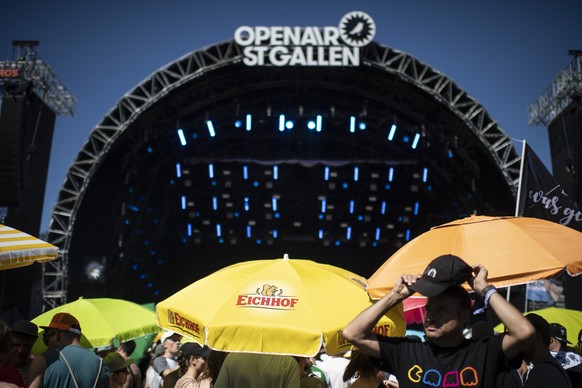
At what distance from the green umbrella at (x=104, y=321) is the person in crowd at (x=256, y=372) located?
288cm

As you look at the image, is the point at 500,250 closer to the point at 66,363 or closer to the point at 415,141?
the point at 66,363

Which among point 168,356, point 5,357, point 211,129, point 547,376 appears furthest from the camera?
point 211,129

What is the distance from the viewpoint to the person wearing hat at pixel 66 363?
180 inches

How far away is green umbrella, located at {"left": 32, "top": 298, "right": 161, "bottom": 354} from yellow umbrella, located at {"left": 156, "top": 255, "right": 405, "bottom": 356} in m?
2.00

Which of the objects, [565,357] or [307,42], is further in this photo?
[307,42]

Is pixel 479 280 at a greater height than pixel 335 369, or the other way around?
pixel 479 280

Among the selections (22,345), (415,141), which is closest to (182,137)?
(415,141)

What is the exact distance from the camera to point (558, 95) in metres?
20.7

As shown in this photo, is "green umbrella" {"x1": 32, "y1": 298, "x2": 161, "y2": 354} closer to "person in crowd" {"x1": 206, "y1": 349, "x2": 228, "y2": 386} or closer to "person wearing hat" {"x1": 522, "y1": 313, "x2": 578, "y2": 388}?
"person in crowd" {"x1": 206, "y1": 349, "x2": 228, "y2": 386}

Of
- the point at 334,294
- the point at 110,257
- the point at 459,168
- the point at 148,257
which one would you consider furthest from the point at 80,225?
the point at 334,294

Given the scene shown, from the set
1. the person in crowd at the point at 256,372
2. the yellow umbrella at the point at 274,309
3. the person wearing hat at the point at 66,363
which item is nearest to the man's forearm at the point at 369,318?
the yellow umbrella at the point at 274,309

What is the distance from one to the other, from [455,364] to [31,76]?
2039 centimetres

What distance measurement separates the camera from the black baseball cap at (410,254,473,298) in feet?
8.97

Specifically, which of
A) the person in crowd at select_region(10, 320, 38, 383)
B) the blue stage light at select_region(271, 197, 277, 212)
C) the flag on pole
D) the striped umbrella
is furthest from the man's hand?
the blue stage light at select_region(271, 197, 277, 212)
